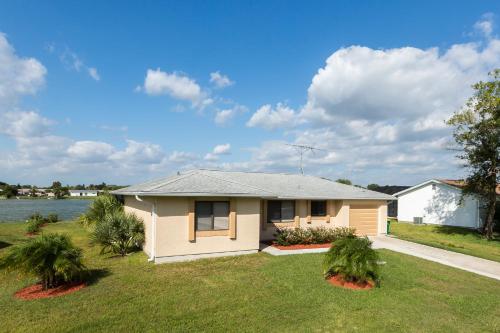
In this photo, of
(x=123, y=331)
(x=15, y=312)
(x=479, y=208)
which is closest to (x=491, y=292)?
(x=123, y=331)

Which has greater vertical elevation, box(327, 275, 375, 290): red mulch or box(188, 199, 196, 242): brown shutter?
box(188, 199, 196, 242): brown shutter

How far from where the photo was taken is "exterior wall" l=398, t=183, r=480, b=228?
934 inches

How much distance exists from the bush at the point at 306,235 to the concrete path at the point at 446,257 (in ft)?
6.93

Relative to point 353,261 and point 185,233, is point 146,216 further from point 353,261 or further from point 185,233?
point 353,261

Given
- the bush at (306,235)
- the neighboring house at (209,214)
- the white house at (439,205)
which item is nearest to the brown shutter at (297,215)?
the neighboring house at (209,214)

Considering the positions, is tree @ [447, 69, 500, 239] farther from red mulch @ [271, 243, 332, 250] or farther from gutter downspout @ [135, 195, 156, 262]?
gutter downspout @ [135, 195, 156, 262]

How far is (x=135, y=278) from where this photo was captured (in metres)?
8.70

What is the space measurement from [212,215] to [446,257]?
10.4 metres

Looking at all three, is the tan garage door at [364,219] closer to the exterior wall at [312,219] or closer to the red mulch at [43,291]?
the exterior wall at [312,219]

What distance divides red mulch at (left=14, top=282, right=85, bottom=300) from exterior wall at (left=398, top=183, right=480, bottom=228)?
26.4 meters

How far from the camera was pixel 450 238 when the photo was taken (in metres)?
19.8

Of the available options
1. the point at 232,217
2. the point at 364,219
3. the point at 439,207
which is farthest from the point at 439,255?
the point at 439,207

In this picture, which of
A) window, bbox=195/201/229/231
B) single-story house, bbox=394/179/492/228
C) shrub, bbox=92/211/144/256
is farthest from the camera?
single-story house, bbox=394/179/492/228

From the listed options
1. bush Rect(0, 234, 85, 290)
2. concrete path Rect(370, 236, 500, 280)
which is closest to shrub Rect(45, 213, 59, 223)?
bush Rect(0, 234, 85, 290)
